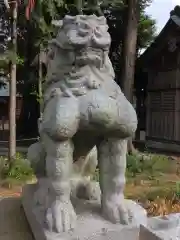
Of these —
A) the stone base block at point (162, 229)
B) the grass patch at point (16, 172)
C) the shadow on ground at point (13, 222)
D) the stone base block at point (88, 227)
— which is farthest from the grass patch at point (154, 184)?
the stone base block at point (88, 227)

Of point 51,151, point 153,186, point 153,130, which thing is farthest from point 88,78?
point 153,130

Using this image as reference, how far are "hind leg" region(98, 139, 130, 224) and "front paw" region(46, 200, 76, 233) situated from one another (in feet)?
0.58

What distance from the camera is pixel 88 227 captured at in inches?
63.4

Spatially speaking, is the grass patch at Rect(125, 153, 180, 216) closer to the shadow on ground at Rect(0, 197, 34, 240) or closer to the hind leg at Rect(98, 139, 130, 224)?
the shadow on ground at Rect(0, 197, 34, 240)

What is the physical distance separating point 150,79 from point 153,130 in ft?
5.72

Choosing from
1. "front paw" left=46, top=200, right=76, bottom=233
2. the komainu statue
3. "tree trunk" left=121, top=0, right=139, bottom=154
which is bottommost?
"front paw" left=46, top=200, right=76, bottom=233

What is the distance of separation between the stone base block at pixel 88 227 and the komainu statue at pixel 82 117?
0.04 meters

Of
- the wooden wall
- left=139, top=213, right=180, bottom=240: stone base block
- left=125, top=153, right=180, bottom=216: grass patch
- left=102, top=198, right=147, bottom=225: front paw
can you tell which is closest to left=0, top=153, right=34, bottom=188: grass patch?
left=125, top=153, right=180, bottom=216: grass patch

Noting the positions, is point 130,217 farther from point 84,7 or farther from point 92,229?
point 84,7

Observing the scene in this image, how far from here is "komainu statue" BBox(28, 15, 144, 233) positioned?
5.16 feet

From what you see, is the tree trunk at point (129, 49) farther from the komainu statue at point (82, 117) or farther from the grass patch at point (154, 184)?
the komainu statue at point (82, 117)

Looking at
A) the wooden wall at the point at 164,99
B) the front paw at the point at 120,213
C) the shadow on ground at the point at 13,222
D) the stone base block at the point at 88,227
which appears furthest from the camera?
the wooden wall at the point at 164,99

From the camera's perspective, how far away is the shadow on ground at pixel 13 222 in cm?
187

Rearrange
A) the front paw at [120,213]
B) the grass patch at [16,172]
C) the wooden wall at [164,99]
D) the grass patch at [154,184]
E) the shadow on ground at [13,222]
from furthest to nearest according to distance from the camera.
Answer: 1. the wooden wall at [164,99]
2. the grass patch at [16,172]
3. the grass patch at [154,184]
4. the shadow on ground at [13,222]
5. the front paw at [120,213]
